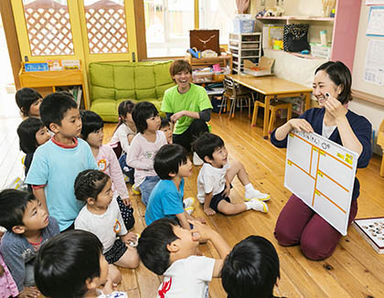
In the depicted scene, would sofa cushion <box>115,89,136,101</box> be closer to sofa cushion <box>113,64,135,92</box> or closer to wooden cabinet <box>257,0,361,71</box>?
sofa cushion <box>113,64,135,92</box>

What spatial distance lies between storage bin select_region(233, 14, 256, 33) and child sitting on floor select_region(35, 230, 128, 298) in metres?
4.25

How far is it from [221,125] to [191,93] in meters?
1.36

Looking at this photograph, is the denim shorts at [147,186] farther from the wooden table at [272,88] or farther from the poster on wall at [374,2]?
the poster on wall at [374,2]

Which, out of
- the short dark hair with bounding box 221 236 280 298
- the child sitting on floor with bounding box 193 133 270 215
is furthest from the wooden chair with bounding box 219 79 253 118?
the short dark hair with bounding box 221 236 280 298

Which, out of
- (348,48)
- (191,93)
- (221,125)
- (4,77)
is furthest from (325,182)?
(4,77)

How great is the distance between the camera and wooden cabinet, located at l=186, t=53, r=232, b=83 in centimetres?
472

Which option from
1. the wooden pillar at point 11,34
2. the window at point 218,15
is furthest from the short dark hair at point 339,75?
the wooden pillar at point 11,34

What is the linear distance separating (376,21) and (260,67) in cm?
188

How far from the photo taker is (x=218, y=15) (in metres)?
5.23

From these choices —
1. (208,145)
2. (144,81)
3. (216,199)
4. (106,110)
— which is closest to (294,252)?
(216,199)

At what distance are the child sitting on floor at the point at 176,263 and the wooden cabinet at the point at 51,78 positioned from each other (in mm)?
3835

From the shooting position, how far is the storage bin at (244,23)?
181 inches

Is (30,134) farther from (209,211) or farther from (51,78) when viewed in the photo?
(51,78)

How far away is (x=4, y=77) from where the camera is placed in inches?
284
